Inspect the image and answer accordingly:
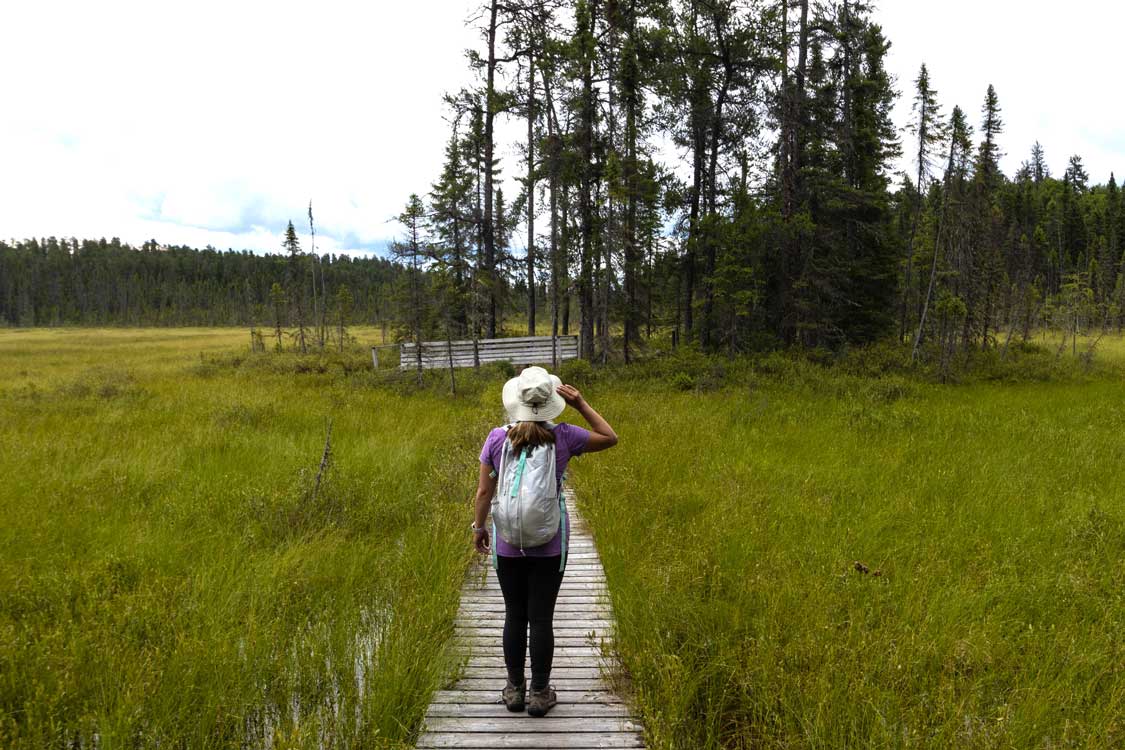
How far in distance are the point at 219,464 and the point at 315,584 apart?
16.5ft

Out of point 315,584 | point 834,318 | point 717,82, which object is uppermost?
point 717,82

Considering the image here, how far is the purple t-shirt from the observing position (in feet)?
10.9

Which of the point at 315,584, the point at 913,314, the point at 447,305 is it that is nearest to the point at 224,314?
the point at 447,305

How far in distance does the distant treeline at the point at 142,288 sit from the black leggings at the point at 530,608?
89.7 metres

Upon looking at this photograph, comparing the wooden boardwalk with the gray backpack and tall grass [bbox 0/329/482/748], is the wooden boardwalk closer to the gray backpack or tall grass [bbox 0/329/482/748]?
tall grass [bbox 0/329/482/748]

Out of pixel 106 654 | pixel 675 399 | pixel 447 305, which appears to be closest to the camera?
pixel 106 654

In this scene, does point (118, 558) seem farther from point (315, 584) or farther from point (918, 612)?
point (918, 612)

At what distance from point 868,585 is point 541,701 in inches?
127

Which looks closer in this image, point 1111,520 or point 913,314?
point 1111,520

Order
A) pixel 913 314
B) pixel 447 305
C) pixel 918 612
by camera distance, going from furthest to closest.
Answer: pixel 913 314 → pixel 447 305 → pixel 918 612

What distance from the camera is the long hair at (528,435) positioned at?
3.17 m

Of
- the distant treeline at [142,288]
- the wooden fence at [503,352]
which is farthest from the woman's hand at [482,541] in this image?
the distant treeline at [142,288]

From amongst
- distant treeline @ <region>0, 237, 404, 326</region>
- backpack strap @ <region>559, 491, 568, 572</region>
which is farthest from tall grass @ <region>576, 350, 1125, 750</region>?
distant treeline @ <region>0, 237, 404, 326</region>

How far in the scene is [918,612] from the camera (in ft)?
14.7
